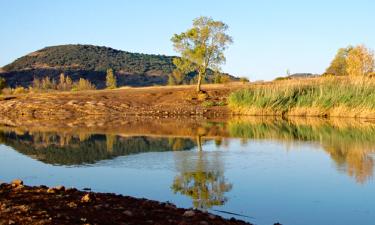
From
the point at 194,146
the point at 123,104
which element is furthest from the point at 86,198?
the point at 123,104

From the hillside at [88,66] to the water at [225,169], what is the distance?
69.2 m

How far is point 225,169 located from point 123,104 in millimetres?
23768

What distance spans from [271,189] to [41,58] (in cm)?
10119

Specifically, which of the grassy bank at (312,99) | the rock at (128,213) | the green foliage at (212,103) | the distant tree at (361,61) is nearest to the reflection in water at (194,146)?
the rock at (128,213)

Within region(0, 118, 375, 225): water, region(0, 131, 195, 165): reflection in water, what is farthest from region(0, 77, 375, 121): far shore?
region(0, 131, 195, 165): reflection in water

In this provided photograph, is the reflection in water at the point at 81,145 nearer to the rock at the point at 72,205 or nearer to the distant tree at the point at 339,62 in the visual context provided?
the rock at the point at 72,205

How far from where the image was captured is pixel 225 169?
10289 mm

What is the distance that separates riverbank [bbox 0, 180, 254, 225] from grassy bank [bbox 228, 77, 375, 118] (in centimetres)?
2037

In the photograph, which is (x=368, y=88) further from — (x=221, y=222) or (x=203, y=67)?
(x=221, y=222)

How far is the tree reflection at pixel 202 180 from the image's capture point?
7691 millimetres

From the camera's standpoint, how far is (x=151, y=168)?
10.4m

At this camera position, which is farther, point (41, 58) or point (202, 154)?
point (41, 58)

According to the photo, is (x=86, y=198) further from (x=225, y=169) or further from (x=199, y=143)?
(x=199, y=143)

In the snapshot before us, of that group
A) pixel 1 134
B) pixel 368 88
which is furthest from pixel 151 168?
pixel 368 88
